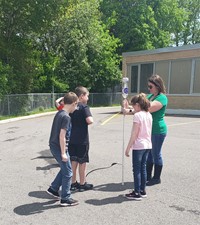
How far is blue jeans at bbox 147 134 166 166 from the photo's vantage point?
16.3ft

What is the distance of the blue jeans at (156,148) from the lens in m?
4.97

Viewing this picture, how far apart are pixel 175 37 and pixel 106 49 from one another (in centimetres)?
2056

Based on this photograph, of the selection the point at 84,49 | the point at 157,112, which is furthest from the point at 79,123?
the point at 84,49

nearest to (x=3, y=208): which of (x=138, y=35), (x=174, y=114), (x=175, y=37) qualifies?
(x=174, y=114)

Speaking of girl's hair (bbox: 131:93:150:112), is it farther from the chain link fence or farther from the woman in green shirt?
the chain link fence

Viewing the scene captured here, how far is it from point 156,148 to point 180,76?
14322 mm

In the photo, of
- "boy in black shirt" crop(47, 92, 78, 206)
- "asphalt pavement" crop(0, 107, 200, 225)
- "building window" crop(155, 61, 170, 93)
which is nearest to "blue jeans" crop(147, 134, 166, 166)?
"asphalt pavement" crop(0, 107, 200, 225)

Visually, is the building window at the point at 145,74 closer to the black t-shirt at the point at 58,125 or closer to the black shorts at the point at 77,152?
the black shorts at the point at 77,152

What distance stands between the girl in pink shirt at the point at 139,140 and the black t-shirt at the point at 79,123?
75cm

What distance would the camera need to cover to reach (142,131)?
14.5 feet

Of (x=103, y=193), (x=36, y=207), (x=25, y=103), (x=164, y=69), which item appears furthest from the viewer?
(x=25, y=103)

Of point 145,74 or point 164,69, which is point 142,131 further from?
point 145,74

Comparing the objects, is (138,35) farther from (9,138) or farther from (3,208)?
(3,208)

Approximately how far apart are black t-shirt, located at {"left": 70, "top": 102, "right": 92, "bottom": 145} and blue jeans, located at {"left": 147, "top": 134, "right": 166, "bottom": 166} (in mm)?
1265
